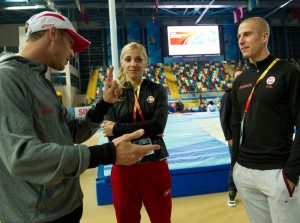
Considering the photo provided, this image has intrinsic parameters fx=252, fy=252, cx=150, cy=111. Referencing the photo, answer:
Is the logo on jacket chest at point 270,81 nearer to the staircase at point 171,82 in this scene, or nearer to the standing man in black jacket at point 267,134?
the standing man in black jacket at point 267,134

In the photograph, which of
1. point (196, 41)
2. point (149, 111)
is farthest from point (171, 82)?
point (149, 111)

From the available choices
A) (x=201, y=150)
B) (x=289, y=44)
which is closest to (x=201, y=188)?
(x=201, y=150)

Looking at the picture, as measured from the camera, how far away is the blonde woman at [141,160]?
6.09 feet

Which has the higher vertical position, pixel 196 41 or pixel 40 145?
pixel 196 41

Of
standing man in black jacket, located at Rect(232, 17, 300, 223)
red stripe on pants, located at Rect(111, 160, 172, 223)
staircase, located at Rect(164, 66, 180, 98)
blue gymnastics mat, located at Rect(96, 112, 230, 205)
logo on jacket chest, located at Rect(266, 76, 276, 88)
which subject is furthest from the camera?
staircase, located at Rect(164, 66, 180, 98)

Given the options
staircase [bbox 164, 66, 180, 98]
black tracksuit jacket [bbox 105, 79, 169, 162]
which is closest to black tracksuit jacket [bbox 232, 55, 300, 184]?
black tracksuit jacket [bbox 105, 79, 169, 162]

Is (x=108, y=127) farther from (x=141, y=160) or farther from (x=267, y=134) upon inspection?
(x=267, y=134)

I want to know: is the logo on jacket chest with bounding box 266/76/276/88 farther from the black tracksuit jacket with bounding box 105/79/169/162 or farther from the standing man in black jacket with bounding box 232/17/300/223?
the black tracksuit jacket with bounding box 105/79/169/162

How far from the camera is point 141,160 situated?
1.86 m

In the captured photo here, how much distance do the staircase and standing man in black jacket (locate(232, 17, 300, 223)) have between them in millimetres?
15633

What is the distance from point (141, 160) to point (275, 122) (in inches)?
36.9

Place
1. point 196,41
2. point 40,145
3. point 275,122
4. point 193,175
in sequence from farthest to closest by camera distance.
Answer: point 196,41, point 193,175, point 275,122, point 40,145

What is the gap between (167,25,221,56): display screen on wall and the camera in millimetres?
16203

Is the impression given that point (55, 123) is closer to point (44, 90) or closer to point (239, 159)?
point (44, 90)
